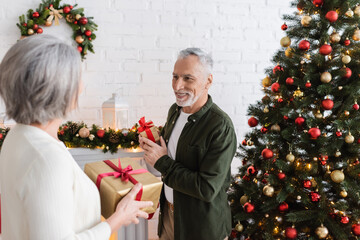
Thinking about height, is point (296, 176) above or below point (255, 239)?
above

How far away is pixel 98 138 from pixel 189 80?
0.78 meters

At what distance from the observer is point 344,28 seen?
1592 millimetres

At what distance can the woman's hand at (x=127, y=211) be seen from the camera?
0.99 metres

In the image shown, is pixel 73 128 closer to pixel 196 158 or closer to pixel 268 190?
pixel 196 158

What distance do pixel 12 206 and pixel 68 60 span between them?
1.40ft

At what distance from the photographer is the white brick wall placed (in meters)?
2.32

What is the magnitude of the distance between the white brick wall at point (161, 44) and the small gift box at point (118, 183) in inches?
49.6

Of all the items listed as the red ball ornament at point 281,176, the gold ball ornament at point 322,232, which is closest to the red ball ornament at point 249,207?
the red ball ornament at point 281,176

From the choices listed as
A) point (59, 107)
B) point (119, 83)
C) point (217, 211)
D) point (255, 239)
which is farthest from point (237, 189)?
point (59, 107)

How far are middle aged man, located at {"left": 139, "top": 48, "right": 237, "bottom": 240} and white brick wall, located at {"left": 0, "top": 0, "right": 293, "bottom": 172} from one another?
2.75ft

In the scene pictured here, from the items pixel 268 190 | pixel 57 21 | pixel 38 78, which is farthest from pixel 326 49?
pixel 57 21

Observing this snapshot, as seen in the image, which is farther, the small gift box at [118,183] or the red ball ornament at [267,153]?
the red ball ornament at [267,153]

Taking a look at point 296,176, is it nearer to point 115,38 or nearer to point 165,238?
point 165,238

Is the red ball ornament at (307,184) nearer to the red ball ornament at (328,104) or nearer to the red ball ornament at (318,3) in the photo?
the red ball ornament at (328,104)
